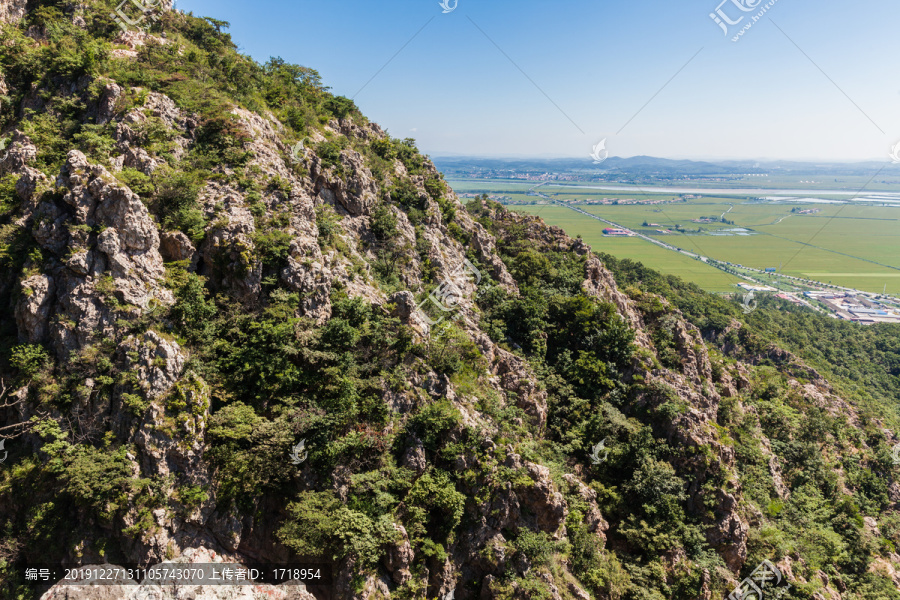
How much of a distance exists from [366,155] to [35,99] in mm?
25865

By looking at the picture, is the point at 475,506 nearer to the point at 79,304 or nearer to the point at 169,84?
the point at 79,304

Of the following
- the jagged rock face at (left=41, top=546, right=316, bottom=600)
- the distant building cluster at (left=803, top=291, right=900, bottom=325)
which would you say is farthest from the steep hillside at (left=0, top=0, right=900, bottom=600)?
the distant building cluster at (left=803, top=291, right=900, bottom=325)

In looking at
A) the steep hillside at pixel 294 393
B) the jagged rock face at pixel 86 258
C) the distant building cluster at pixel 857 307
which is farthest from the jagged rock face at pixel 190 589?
the distant building cluster at pixel 857 307

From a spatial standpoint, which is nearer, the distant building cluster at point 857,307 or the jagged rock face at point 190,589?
the jagged rock face at point 190,589

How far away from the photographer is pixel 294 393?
819 inches

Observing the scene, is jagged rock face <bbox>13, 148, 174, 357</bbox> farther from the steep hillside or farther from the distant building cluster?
the distant building cluster

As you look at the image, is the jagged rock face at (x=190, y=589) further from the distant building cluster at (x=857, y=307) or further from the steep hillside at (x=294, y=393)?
the distant building cluster at (x=857, y=307)

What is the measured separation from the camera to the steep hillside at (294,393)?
1766 cm

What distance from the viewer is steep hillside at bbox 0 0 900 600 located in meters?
17.7

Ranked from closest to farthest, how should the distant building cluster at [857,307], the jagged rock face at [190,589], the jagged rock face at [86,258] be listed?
the jagged rock face at [190,589] < the jagged rock face at [86,258] < the distant building cluster at [857,307]

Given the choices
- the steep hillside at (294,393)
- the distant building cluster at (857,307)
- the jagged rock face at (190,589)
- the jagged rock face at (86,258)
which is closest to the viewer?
the jagged rock face at (190,589)

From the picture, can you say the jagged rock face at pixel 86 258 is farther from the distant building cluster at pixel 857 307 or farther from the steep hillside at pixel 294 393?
the distant building cluster at pixel 857 307

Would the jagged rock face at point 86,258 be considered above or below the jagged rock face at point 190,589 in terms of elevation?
above

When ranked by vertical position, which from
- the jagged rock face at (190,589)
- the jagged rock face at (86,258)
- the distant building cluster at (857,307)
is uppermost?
the jagged rock face at (86,258)
